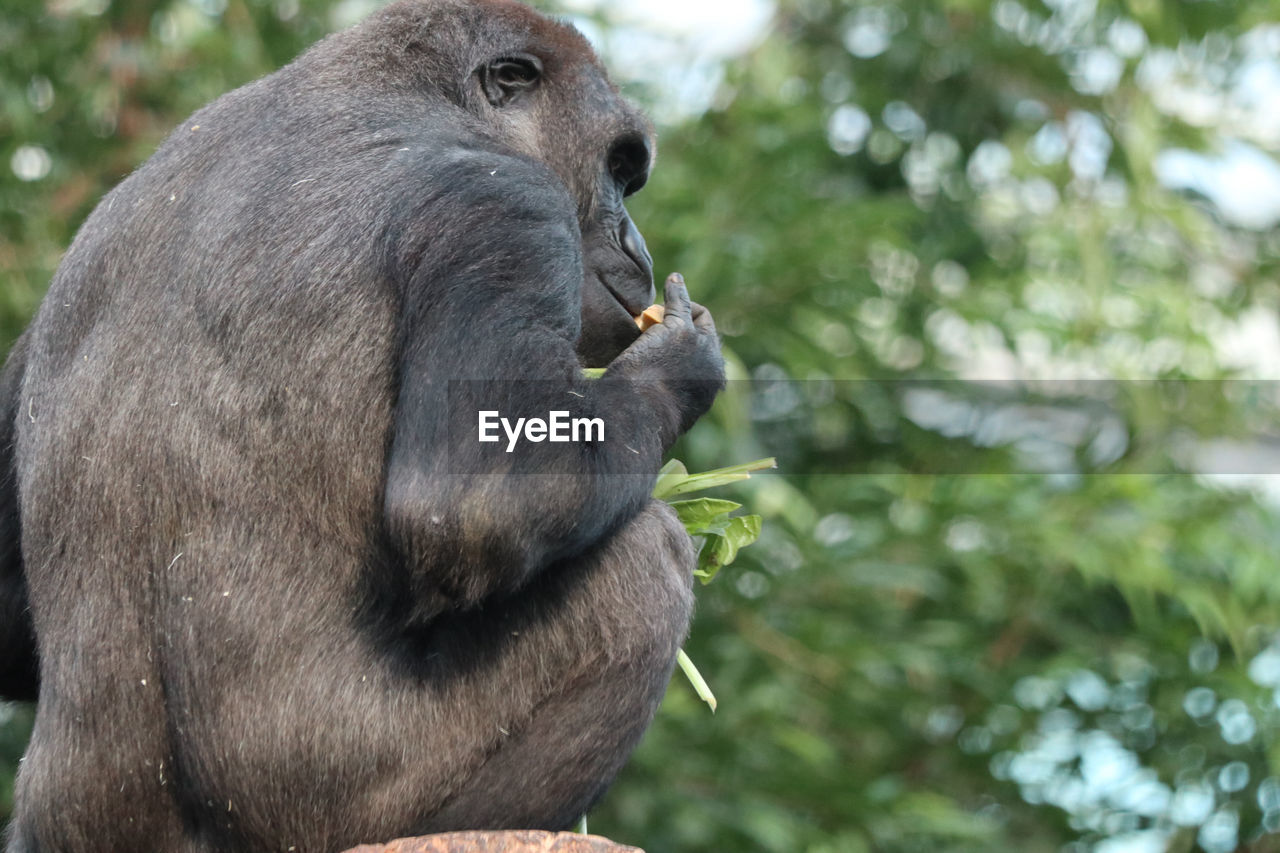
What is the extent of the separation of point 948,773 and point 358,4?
492 cm

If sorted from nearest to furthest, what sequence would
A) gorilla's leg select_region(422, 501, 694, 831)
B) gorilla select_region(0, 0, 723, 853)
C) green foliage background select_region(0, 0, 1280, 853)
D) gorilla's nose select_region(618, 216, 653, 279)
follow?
gorilla select_region(0, 0, 723, 853) < gorilla's leg select_region(422, 501, 694, 831) < gorilla's nose select_region(618, 216, 653, 279) < green foliage background select_region(0, 0, 1280, 853)

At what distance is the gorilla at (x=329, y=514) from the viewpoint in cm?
277

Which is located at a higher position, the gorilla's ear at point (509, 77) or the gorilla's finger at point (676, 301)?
the gorilla's ear at point (509, 77)

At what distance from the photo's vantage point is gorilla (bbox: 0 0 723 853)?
9.07ft

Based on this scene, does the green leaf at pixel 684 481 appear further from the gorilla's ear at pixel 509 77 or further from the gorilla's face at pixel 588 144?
the gorilla's ear at pixel 509 77

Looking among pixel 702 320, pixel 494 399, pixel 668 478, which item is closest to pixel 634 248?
pixel 702 320

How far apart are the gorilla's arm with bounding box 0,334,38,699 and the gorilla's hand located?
4.57 feet

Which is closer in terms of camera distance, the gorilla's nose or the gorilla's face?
the gorilla's face

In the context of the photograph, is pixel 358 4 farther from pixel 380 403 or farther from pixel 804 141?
pixel 380 403

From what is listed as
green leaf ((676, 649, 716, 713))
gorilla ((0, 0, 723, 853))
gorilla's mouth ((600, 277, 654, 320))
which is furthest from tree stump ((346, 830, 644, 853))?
gorilla's mouth ((600, 277, 654, 320))

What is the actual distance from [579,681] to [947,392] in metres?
5.13

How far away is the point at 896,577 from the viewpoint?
21.7 feet

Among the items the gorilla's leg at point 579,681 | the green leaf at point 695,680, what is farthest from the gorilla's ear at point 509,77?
the green leaf at point 695,680

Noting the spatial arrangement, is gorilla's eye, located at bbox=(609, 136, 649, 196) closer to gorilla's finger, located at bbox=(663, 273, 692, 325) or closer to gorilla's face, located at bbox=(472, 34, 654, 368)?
gorilla's face, located at bbox=(472, 34, 654, 368)
